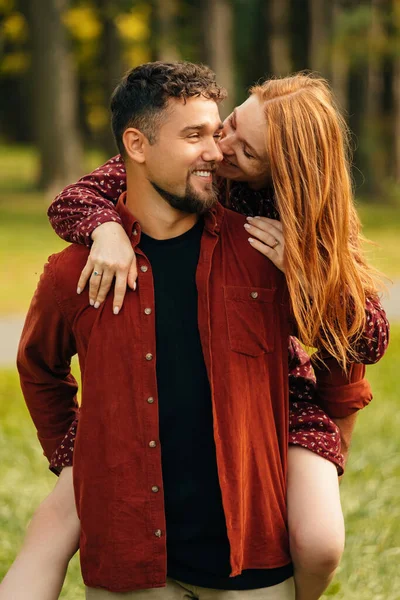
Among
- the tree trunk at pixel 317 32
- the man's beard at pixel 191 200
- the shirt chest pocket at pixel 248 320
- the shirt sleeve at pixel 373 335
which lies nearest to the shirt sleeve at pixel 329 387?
the shirt sleeve at pixel 373 335

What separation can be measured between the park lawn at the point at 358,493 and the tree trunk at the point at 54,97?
14399mm

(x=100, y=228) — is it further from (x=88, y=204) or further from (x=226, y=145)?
(x=226, y=145)

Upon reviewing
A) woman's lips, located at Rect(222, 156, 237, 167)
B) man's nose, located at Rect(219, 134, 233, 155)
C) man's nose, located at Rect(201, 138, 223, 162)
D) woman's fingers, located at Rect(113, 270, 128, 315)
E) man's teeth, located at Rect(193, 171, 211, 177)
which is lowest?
woman's fingers, located at Rect(113, 270, 128, 315)

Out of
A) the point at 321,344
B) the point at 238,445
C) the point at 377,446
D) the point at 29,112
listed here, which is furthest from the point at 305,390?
the point at 29,112

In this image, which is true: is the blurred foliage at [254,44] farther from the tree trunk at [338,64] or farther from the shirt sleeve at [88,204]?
the shirt sleeve at [88,204]

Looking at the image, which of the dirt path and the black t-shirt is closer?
the black t-shirt

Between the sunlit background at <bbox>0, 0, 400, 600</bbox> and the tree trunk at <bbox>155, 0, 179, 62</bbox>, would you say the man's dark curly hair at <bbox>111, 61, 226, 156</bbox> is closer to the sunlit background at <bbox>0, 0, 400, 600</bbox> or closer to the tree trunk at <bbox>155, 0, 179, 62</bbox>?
the sunlit background at <bbox>0, 0, 400, 600</bbox>

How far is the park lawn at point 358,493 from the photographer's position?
4.97m

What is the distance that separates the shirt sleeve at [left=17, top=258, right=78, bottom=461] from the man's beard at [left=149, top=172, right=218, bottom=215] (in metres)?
0.44

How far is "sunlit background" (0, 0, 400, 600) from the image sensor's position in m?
5.84

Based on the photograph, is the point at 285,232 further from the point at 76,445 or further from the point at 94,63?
the point at 94,63

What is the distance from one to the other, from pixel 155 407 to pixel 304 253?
0.66 m

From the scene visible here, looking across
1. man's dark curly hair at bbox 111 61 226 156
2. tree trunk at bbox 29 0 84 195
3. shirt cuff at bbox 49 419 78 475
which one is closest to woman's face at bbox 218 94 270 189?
man's dark curly hair at bbox 111 61 226 156

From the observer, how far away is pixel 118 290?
11.0ft
